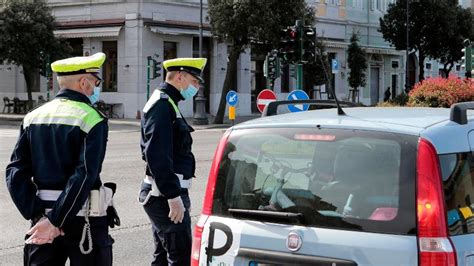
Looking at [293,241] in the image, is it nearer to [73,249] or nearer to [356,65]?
[73,249]

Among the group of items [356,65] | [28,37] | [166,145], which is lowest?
[166,145]

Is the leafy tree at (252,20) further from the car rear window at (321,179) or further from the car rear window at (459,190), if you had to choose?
the car rear window at (459,190)

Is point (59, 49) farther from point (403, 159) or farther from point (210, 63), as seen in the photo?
point (403, 159)

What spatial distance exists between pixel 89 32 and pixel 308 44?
21.7 m

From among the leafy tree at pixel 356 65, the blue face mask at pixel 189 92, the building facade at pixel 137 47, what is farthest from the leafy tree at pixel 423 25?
the blue face mask at pixel 189 92

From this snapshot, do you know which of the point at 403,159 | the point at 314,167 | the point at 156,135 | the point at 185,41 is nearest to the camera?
the point at 403,159

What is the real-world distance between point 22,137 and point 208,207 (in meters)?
1.16

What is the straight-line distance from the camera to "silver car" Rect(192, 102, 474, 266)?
10.2 feet

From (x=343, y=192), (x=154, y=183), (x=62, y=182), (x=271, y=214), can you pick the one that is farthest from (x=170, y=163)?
(x=343, y=192)

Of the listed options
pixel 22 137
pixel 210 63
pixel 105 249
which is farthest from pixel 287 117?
pixel 210 63

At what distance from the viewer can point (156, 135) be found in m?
4.43

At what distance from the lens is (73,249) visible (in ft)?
12.5

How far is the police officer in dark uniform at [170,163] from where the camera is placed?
4.38 meters

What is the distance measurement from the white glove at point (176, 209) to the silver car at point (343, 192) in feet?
2.21
